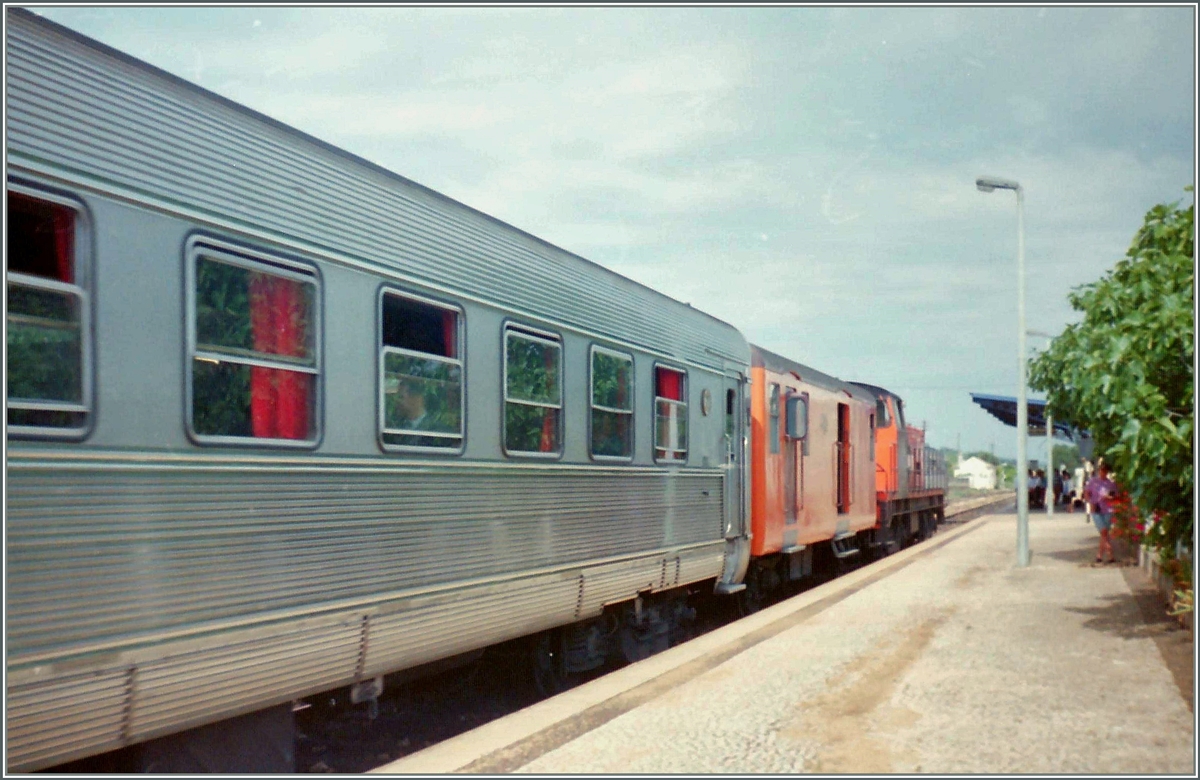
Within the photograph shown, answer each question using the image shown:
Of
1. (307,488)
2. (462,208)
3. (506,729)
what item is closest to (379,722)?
(506,729)

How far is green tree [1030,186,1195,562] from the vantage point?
699 cm

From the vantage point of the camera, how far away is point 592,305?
28.3 feet

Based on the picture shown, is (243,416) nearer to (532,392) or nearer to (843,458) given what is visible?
(532,392)

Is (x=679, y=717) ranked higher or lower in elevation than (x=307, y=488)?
lower

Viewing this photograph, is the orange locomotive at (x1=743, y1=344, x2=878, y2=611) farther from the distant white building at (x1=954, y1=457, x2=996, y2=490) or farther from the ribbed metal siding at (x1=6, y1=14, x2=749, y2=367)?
the distant white building at (x1=954, y1=457, x2=996, y2=490)

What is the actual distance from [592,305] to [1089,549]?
14.1m

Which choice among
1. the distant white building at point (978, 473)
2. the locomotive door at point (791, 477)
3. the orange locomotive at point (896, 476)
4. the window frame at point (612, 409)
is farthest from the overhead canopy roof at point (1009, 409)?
the distant white building at point (978, 473)

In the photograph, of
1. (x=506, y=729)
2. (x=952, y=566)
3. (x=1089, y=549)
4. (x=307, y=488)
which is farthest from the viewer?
(x=1089, y=549)

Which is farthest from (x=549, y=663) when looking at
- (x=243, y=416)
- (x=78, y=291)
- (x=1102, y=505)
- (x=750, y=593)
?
(x=1102, y=505)

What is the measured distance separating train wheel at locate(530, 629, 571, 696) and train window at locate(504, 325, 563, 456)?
1.60m

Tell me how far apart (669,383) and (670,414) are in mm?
296

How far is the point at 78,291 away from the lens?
4195 millimetres

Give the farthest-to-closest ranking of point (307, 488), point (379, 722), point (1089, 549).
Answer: point (1089, 549) < point (379, 722) < point (307, 488)

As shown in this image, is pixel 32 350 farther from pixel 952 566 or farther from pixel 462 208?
pixel 952 566
